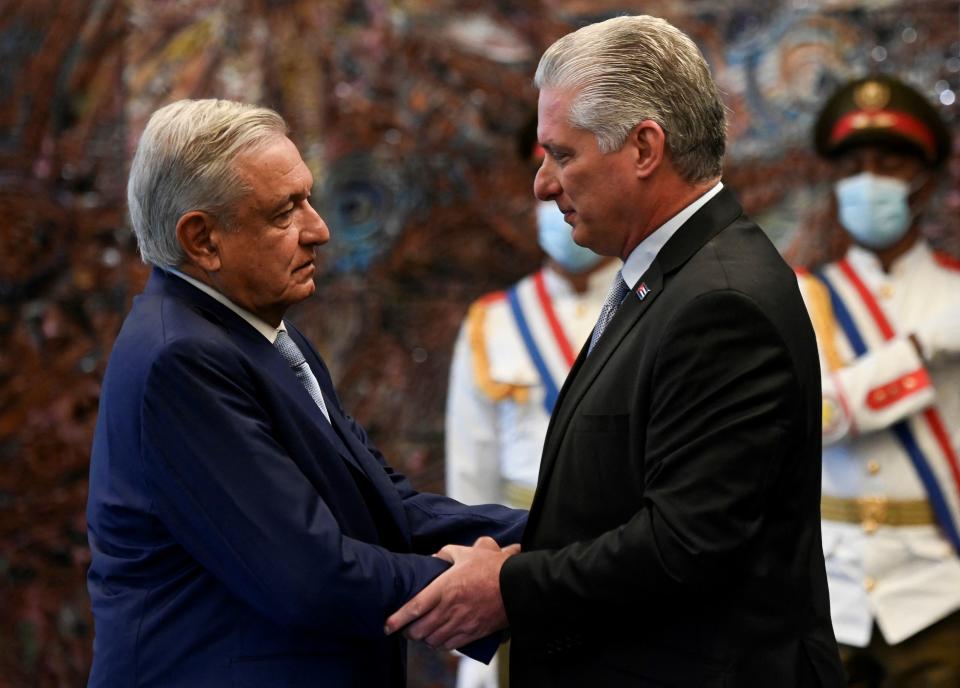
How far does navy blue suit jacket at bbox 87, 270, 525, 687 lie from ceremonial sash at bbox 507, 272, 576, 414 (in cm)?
175

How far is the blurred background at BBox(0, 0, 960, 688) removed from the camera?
4836mm

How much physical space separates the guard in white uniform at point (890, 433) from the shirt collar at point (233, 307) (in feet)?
6.20

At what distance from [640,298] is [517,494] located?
198 cm

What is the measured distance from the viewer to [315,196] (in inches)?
194

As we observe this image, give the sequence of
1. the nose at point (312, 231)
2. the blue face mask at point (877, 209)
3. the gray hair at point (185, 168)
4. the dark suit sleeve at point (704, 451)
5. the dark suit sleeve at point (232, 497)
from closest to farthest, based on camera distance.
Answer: the dark suit sleeve at point (704, 451) → the dark suit sleeve at point (232, 497) → the gray hair at point (185, 168) → the nose at point (312, 231) → the blue face mask at point (877, 209)

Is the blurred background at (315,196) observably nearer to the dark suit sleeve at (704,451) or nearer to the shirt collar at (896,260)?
the shirt collar at (896,260)

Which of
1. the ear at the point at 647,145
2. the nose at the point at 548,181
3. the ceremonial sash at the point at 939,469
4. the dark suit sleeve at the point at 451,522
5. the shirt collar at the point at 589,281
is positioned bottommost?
the ceremonial sash at the point at 939,469

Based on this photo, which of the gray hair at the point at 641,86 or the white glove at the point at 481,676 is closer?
the gray hair at the point at 641,86

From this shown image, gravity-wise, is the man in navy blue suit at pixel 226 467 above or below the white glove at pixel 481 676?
above

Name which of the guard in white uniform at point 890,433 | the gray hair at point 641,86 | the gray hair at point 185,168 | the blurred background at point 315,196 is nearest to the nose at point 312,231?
the gray hair at point 185,168

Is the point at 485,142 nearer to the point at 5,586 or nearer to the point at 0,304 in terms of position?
the point at 0,304

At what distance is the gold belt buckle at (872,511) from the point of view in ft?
12.9

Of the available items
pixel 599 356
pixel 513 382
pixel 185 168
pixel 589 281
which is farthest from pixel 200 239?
pixel 589 281

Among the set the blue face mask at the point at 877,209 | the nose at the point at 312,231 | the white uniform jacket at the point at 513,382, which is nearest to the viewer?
the nose at the point at 312,231
